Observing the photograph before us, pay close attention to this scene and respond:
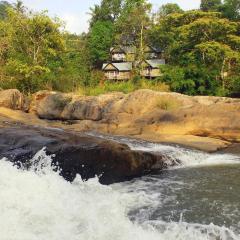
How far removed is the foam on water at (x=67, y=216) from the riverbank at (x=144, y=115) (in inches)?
393

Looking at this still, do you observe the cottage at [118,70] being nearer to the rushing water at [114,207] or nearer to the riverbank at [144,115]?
the riverbank at [144,115]

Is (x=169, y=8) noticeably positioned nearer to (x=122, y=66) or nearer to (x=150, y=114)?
(x=122, y=66)

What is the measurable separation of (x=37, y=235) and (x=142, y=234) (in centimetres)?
158

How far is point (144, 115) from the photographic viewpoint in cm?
2111

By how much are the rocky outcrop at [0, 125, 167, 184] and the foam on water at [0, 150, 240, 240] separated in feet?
3.90

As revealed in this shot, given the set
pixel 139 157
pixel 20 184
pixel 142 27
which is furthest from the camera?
pixel 142 27

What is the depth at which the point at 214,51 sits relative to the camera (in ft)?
101

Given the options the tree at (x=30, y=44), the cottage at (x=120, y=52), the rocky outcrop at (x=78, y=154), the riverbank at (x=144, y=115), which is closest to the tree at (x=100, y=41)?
the cottage at (x=120, y=52)

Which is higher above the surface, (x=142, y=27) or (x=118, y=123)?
(x=142, y=27)

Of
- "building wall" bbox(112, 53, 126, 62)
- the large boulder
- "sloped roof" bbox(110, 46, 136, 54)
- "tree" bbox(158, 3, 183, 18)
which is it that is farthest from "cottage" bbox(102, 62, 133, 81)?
the large boulder

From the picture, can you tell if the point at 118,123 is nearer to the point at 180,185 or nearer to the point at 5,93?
the point at 5,93

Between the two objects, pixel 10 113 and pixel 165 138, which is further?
pixel 10 113

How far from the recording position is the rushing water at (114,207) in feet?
19.8

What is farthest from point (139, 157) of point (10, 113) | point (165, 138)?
point (10, 113)
